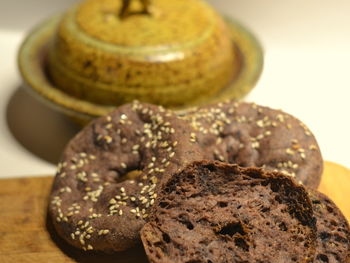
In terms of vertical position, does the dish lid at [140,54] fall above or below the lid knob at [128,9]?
below

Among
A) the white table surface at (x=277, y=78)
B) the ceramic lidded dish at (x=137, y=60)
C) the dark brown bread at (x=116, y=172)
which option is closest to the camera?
the dark brown bread at (x=116, y=172)

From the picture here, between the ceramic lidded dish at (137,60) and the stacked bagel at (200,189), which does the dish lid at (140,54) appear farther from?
the stacked bagel at (200,189)

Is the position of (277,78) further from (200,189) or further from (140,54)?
(200,189)

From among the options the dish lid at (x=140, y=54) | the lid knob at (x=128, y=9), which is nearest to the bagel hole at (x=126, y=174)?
the dish lid at (x=140, y=54)

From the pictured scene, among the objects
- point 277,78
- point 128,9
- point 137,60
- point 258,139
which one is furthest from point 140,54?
point 277,78

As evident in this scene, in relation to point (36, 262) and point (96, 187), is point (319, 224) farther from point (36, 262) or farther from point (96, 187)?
point (36, 262)

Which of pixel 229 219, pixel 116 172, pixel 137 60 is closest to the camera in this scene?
pixel 229 219
